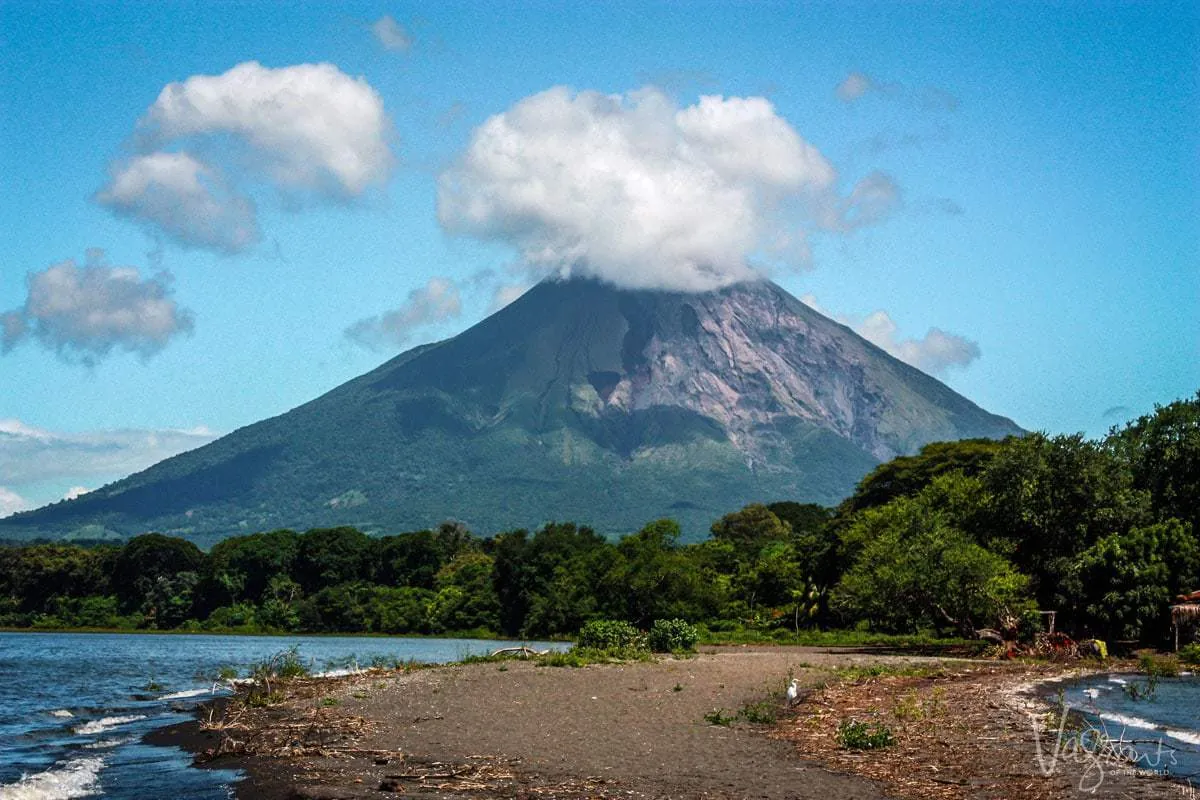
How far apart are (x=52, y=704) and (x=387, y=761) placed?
1757 centimetres

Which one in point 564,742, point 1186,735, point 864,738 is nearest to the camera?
point 864,738

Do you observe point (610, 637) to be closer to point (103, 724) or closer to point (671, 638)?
point (671, 638)

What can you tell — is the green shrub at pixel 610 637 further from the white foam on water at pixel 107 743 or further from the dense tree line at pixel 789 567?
the white foam on water at pixel 107 743

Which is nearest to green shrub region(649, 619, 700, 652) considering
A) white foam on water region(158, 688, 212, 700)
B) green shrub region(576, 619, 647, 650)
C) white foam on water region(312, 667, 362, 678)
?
green shrub region(576, 619, 647, 650)

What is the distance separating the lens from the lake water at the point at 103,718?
17.4 m

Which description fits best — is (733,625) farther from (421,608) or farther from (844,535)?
(421,608)

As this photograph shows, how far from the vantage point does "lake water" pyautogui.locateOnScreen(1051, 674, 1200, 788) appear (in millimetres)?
17589

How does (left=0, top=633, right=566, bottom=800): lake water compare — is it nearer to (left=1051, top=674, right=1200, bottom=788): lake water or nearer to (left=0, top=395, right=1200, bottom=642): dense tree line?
(left=1051, top=674, right=1200, bottom=788): lake water

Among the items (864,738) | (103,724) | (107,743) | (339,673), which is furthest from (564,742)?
(339,673)

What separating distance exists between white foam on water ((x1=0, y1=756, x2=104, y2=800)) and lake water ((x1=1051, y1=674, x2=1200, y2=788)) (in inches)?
581

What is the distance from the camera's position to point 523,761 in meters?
17.5

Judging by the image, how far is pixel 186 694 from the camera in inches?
1344

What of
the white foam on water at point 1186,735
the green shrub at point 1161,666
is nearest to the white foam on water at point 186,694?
the white foam on water at point 1186,735

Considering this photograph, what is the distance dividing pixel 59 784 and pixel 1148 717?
64.9 ft
